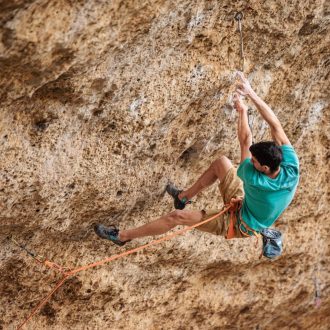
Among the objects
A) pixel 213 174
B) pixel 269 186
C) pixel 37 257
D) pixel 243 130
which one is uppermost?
pixel 243 130

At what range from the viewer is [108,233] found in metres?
5.18

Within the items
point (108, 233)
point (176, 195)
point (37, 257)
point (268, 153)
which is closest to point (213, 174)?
point (176, 195)

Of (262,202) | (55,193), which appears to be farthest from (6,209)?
(262,202)

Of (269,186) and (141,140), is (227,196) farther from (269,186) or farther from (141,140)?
(141,140)

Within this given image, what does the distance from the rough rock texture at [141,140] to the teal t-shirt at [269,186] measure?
84 cm

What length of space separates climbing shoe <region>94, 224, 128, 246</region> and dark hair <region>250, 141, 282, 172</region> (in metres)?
1.46

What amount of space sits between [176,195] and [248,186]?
955mm

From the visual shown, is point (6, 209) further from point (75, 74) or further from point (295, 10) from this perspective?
point (295, 10)

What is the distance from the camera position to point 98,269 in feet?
18.7

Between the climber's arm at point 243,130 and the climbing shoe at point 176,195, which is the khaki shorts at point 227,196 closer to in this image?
the climber's arm at point 243,130

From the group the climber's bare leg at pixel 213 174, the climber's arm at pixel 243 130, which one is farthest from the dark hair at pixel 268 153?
the climber's bare leg at pixel 213 174

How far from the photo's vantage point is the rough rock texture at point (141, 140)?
4.12 metres

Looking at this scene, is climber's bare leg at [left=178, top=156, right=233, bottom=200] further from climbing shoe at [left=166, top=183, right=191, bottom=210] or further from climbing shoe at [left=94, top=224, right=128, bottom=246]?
climbing shoe at [left=94, top=224, right=128, bottom=246]

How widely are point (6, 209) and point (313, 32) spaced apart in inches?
111
